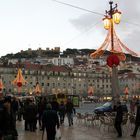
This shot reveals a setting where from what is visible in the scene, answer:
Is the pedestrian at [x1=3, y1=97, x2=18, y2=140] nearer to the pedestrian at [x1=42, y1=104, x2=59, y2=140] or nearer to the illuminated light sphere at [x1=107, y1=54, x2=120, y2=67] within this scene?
the pedestrian at [x1=42, y1=104, x2=59, y2=140]

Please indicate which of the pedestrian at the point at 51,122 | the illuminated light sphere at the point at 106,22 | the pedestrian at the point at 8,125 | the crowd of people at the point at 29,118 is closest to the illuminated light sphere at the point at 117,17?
the illuminated light sphere at the point at 106,22

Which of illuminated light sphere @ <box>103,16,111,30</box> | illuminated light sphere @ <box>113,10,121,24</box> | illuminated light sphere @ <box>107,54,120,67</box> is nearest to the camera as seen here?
illuminated light sphere @ <box>107,54,120,67</box>

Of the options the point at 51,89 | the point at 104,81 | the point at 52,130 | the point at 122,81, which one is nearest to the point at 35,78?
the point at 51,89

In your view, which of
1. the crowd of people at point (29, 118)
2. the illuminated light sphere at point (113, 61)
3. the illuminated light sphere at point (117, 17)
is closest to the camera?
the crowd of people at point (29, 118)

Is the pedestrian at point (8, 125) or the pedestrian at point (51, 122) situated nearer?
the pedestrian at point (8, 125)

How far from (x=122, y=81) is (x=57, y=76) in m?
34.9

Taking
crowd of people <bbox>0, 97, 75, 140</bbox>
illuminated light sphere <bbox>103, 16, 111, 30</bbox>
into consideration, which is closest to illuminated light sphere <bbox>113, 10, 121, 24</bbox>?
illuminated light sphere <bbox>103, 16, 111, 30</bbox>

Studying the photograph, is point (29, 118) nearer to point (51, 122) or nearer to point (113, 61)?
point (113, 61)

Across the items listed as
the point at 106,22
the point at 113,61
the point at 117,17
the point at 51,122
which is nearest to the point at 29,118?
the point at 113,61

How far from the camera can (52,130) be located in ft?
47.1

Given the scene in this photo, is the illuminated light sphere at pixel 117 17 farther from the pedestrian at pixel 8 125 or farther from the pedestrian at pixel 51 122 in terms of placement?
the pedestrian at pixel 8 125

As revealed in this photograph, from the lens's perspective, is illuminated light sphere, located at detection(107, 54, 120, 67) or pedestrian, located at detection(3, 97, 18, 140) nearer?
pedestrian, located at detection(3, 97, 18, 140)

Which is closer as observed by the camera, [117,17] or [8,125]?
[8,125]

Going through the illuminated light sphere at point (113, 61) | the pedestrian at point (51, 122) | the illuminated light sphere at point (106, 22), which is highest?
the illuminated light sphere at point (106, 22)
